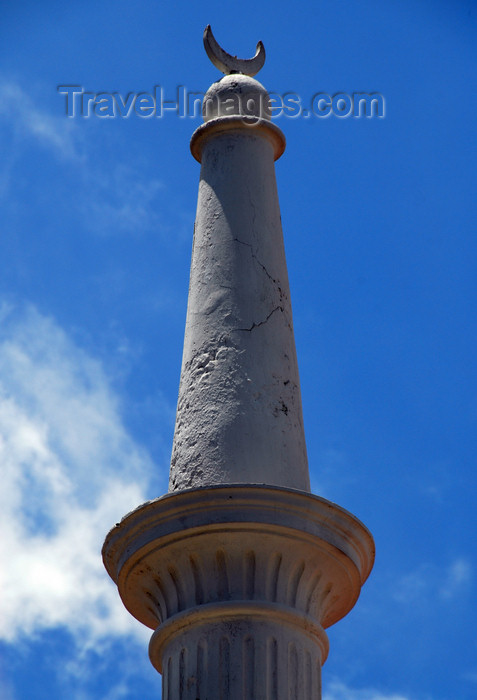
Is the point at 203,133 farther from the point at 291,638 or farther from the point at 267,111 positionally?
the point at 291,638

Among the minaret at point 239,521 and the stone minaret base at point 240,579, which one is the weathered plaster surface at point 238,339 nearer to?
the minaret at point 239,521

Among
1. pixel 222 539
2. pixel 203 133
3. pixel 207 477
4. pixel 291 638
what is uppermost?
pixel 203 133

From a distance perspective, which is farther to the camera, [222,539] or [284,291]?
[284,291]

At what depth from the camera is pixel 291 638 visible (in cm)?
963

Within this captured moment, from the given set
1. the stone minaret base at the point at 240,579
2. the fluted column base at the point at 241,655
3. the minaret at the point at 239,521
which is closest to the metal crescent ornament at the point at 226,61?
the minaret at the point at 239,521

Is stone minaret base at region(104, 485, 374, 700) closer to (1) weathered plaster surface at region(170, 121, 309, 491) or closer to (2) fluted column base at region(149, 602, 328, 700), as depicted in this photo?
(2) fluted column base at region(149, 602, 328, 700)

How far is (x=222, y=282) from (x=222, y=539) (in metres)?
2.63

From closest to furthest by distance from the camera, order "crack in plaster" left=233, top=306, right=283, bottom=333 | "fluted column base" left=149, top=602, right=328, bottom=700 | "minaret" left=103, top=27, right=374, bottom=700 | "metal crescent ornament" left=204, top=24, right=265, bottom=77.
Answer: "fluted column base" left=149, top=602, right=328, bottom=700, "minaret" left=103, top=27, right=374, bottom=700, "crack in plaster" left=233, top=306, right=283, bottom=333, "metal crescent ornament" left=204, top=24, right=265, bottom=77

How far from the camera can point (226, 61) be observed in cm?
1293

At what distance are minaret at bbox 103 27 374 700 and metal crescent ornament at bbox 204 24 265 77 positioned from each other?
1.63 meters

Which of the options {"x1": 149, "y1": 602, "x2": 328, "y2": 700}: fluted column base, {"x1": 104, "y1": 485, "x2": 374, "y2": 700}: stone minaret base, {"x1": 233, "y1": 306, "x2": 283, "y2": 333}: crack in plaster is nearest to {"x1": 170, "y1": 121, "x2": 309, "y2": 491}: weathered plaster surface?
{"x1": 233, "y1": 306, "x2": 283, "y2": 333}: crack in plaster

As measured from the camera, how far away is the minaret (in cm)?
953

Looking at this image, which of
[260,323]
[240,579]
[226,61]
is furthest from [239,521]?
[226,61]

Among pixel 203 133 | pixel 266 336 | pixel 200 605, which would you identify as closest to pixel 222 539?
pixel 200 605
